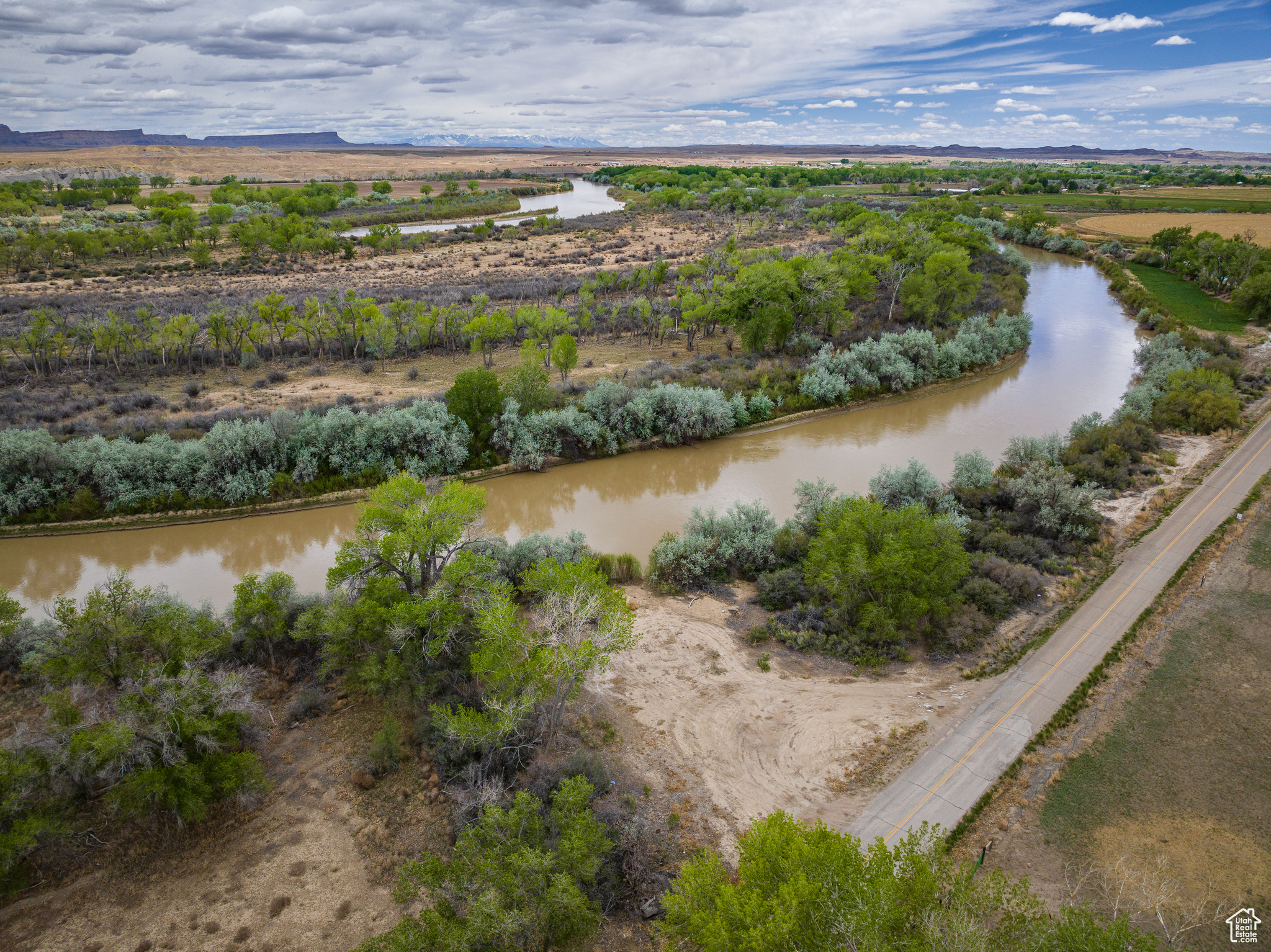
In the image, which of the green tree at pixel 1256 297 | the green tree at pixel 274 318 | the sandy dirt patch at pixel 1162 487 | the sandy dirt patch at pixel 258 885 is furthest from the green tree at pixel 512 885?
the green tree at pixel 1256 297

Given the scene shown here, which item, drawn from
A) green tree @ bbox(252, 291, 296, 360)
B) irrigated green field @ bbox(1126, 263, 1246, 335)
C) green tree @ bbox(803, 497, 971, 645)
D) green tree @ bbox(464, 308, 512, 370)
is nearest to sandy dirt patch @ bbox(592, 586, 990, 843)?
green tree @ bbox(803, 497, 971, 645)

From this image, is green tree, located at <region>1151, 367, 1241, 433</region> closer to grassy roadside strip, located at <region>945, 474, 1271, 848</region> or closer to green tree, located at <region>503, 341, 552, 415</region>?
grassy roadside strip, located at <region>945, 474, 1271, 848</region>

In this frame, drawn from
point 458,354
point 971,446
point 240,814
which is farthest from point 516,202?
point 240,814

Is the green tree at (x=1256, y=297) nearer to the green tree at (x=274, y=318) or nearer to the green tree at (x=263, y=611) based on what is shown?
the green tree at (x=263, y=611)

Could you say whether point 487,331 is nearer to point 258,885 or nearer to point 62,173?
point 258,885

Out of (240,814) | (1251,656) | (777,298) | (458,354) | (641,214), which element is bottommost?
(240,814)

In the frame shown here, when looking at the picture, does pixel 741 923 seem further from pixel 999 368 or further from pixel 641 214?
pixel 641 214
